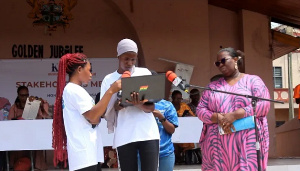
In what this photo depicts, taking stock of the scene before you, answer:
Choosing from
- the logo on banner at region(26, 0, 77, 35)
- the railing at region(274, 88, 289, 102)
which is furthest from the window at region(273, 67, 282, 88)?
the logo on banner at region(26, 0, 77, 35)

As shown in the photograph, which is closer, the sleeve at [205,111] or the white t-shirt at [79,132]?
the white t-shirt at [79,132]

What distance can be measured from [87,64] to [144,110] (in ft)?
1.85

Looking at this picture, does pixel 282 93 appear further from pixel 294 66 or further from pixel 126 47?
pixel 126 47

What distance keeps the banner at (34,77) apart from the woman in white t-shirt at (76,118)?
7592 millimetres

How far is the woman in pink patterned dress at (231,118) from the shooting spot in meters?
4.43

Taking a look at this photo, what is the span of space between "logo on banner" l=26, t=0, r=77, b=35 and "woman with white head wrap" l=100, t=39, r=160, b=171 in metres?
7.72

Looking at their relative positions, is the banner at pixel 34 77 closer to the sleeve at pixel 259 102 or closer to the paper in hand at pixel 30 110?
the paper in hand at pixel 30 110

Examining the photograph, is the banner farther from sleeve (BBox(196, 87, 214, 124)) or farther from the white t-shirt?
the white t-shirt

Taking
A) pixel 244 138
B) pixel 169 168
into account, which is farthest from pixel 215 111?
pixel 169 168

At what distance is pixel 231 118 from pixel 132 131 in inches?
35.9

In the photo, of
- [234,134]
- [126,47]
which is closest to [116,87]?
[126,47]

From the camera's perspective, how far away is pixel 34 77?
1167 centimetres

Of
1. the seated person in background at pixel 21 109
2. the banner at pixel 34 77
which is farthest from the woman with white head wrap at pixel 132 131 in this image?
the banner at pixel 34 77

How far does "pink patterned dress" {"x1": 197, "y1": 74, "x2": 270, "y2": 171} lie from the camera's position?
4.43 meters
